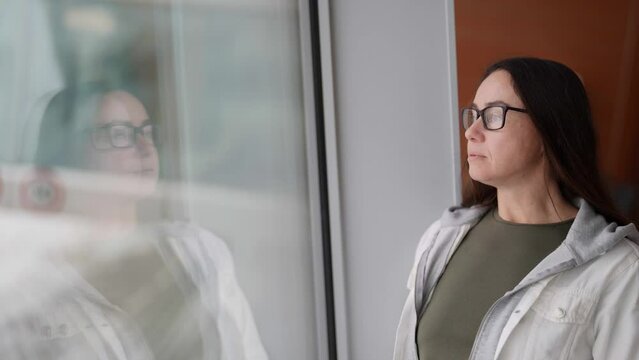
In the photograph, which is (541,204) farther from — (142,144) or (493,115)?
(142,144)

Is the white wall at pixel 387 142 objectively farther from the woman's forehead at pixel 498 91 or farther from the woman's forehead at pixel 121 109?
the woman's forehead at pixel 121 109

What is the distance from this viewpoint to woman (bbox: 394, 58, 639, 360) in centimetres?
159

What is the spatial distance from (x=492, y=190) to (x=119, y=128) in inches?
Result: 39.3

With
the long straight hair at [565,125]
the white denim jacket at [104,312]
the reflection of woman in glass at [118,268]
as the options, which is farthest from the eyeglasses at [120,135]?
the long straight hair at [565,125]

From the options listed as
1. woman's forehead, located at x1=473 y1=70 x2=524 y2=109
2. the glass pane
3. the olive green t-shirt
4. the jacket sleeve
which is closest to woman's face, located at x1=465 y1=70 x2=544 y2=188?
woman's forehead, located at x1=473 y1=70 x2=524 y2=109

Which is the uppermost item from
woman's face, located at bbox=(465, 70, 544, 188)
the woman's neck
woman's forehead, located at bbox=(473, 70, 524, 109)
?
woman's forehead, located at bbox=(473, 70, 524, 109)

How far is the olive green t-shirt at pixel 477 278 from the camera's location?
1753mm

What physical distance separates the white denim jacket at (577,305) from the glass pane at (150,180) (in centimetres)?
76

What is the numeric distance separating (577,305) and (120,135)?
3.57 feet

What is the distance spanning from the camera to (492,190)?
196 centimetres

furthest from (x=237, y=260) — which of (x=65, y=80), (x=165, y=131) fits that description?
(x=65, y=80)

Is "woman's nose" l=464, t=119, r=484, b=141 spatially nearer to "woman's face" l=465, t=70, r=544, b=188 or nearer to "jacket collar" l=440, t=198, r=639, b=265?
"woman's face" l=465, t=70, r=544, b=188

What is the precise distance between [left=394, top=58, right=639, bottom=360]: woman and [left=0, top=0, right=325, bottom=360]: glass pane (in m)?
0.55

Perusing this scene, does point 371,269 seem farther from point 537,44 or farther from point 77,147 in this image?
point 77,147
